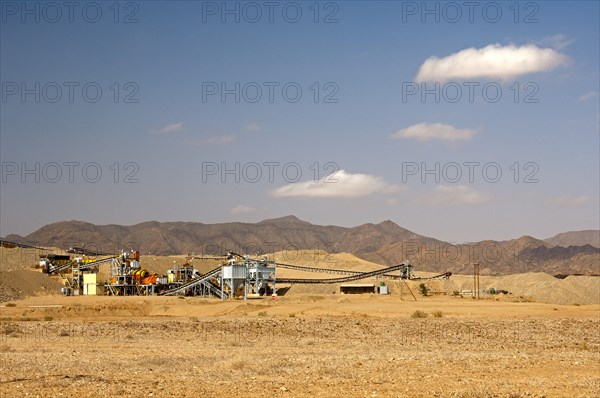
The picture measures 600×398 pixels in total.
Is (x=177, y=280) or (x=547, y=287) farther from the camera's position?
(x=177, y=280)

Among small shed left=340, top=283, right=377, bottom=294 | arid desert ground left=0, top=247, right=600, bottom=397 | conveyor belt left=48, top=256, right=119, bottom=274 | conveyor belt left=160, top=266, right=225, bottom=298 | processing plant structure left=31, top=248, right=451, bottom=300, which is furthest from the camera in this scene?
conveyor belt left=48, top=256, right=119, bottom=274

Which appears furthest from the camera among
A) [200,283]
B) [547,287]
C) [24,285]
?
[547,287]

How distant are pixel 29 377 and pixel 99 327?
2211cm

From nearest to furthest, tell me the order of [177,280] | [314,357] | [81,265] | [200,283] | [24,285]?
[314,357]
[200,283]
[24,285]
[177,280]
[81,265]

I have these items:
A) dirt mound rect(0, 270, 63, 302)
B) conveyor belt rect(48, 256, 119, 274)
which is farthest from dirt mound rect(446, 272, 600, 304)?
dirt mound rect(0, 270, 63, 302)

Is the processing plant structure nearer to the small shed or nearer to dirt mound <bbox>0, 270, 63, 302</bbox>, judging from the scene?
dirt mound <bbox>0, 270, 63, 302</bbox>

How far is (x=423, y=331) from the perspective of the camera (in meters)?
39.8

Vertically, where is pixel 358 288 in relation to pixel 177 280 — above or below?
below

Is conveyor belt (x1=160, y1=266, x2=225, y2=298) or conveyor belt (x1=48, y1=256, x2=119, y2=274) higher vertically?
conveyor belt (x1=48, y1=256, x2=119, y2=274)

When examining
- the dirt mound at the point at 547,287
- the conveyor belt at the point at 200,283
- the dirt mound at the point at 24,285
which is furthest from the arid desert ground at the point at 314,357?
the dirt mound at the point at 24,285

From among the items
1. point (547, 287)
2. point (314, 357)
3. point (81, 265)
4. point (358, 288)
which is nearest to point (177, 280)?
point (81, 265)

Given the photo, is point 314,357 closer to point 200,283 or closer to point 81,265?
point 200,283

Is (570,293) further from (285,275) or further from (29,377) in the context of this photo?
(29,377)

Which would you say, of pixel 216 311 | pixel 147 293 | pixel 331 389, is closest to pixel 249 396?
pixel 331 389
